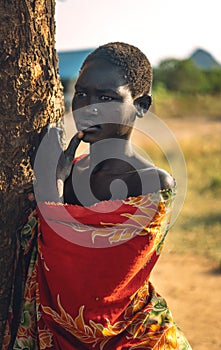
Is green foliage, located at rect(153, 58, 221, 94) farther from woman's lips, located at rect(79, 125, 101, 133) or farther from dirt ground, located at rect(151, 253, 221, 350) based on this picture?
woman's lips, located at rect(79, 125, 101, 133)

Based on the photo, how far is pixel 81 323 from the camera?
2139 millimetres

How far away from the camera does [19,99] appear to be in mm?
2344

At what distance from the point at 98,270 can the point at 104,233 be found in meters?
0.12

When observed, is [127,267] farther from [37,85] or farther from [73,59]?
[73,59]

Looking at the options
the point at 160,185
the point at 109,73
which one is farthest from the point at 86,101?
the point at 160,185

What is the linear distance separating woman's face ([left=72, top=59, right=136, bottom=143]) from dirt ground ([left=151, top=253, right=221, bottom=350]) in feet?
8.72

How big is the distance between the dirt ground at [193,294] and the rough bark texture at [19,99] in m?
2.50

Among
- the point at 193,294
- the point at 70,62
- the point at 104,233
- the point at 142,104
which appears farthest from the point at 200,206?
the point at 70,62

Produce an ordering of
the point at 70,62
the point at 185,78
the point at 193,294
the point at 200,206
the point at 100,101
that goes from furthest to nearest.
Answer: the point at 185,78
the point at 70,62
the point at 200,206
the point at 193,294
the point at 100,101

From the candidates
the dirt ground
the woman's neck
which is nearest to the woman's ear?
the woman's neck

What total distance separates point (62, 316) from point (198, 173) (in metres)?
9.85

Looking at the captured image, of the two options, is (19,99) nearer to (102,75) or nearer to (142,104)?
(102,75)

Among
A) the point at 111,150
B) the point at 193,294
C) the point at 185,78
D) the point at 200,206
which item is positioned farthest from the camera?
the point at 185,78

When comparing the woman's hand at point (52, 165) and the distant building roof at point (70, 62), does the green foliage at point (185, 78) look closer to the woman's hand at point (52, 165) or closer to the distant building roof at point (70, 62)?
the distant building roof at point (70, 62)
